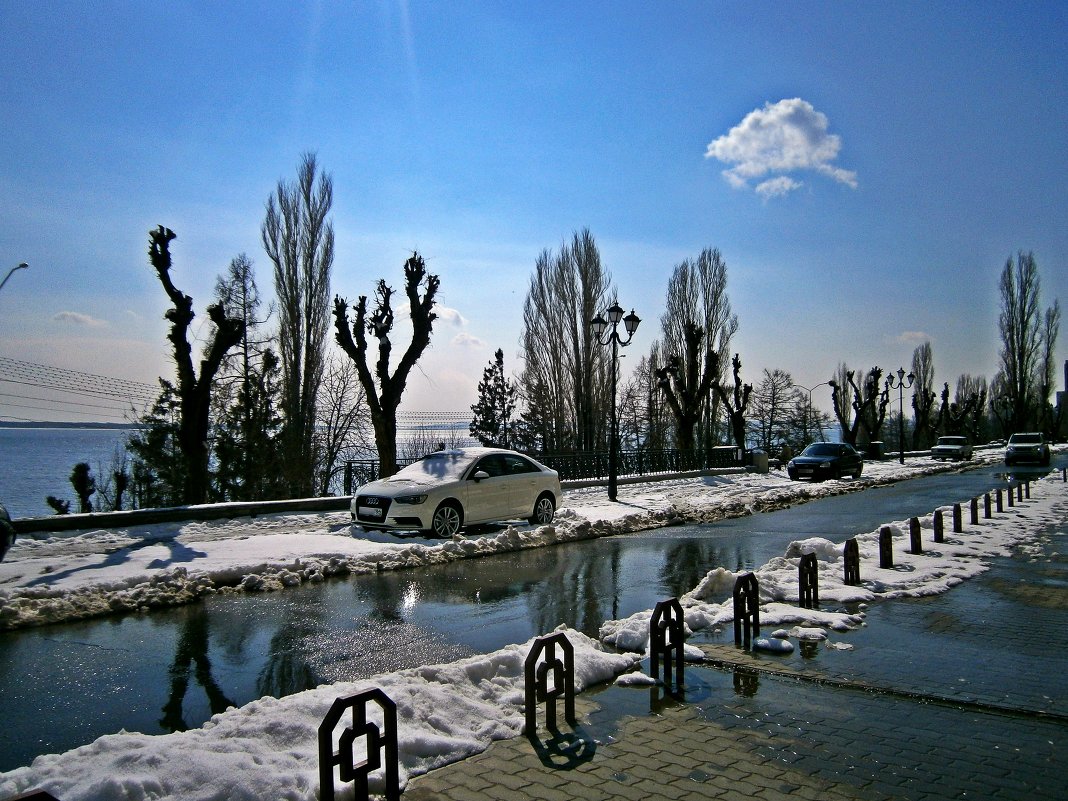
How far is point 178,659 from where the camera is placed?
263 inches

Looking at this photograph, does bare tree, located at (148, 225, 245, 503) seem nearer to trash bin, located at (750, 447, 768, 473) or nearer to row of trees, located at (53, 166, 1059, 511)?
row of trees, located at (53, 166, 1059, 511)

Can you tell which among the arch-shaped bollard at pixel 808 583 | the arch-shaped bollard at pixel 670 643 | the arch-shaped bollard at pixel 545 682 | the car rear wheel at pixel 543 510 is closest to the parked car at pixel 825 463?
the car rear wheel at pixel 543 510

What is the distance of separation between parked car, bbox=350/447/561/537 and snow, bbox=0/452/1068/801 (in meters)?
0.46

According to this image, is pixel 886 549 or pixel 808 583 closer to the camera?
pixel 808 583

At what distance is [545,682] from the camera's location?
5051 millimetres

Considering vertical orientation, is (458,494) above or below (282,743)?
A: above

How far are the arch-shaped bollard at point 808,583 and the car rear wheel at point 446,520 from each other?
6.82 metres

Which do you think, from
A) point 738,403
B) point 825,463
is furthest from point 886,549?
point 738,403

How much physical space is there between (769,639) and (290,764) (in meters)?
4.32

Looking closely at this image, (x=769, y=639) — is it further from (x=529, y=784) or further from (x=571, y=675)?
(x=529, y=784)

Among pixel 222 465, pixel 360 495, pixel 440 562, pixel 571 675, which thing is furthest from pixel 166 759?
pixel 222 465

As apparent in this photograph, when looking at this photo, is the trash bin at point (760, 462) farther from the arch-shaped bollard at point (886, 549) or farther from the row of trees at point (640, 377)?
the arch-shaped bollard at point (886, 549)

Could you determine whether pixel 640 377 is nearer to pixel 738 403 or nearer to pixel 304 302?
pixel 738 403

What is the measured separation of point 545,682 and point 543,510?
1105cm
